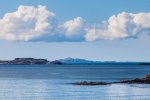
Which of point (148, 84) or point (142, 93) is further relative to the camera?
point (148, 84)

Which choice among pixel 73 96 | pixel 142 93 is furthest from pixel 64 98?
pixel 142 93

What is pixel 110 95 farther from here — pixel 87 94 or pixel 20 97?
pixel 20 97

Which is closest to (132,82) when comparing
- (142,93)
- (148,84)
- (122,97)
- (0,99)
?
(148,84)

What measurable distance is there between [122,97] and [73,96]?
8345 mm

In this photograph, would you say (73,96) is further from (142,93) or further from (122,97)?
(142,93)

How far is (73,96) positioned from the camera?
286 ft

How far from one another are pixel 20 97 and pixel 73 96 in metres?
8.97

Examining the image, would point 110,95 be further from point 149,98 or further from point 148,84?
point 148,84

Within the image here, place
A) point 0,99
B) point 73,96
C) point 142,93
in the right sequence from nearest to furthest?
point 0,99
point 73,96
point 142,93

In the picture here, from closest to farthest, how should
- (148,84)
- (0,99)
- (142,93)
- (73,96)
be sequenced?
1. (0,99)
2. (73,96)
3. (142,93)
4. (148,84)

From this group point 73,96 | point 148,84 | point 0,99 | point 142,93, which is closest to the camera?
point 0,99

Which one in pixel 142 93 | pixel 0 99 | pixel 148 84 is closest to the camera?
pixel 0 99

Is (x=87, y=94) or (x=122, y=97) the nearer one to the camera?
(x=122, y=97)

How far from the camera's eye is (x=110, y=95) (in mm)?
90062
